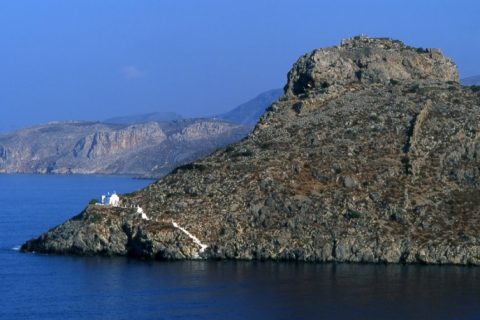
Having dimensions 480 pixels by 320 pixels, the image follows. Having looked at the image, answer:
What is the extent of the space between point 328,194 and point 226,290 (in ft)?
73.9

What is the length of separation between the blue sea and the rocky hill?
7.80 ft

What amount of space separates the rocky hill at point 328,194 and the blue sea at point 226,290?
7.80ft

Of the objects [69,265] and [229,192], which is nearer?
[69,265]

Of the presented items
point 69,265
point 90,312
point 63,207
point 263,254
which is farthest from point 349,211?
point 63,207

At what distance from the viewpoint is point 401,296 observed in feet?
244

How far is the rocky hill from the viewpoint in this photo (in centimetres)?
9156

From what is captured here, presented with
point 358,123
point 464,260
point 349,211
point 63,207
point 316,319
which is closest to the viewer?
point 316,319

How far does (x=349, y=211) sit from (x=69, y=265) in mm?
24091

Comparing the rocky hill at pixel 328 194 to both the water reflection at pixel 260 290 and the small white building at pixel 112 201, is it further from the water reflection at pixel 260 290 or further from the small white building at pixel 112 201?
the water reflection at pixel 260 290

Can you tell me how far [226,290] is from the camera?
252 ft

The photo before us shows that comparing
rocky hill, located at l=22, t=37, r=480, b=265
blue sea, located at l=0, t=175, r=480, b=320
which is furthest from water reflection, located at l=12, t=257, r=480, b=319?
rocky hill, located at l=22, t=37, r=480, b=265

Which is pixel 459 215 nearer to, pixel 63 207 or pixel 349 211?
pixel 349 211

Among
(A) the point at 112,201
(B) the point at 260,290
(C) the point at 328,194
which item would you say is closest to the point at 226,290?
(B) the point at 260,290

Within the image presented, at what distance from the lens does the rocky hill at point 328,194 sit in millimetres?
91562
